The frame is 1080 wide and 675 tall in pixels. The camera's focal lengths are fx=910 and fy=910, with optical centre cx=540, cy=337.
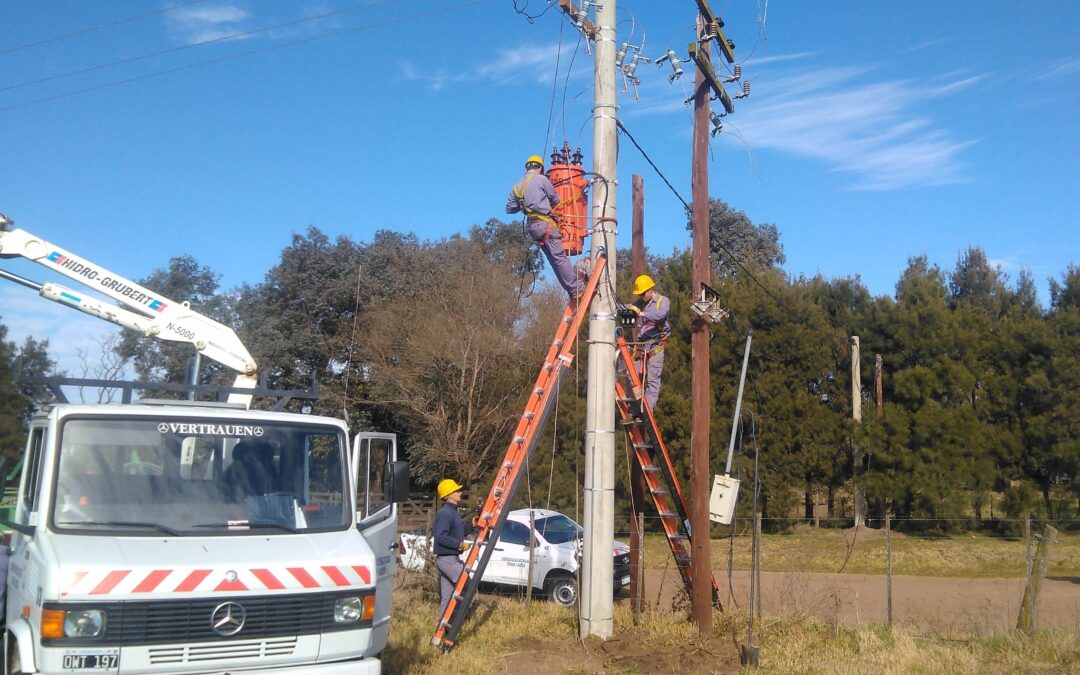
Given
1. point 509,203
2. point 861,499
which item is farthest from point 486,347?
point 509,203

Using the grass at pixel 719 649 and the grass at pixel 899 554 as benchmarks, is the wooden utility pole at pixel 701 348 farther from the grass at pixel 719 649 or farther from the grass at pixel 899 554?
the grass at pixel 899 554

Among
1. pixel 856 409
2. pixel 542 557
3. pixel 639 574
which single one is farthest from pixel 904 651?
pixel 856 409

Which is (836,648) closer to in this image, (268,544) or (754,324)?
(268,544)

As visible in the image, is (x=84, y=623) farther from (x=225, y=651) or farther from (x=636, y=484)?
(x=636, y=484)

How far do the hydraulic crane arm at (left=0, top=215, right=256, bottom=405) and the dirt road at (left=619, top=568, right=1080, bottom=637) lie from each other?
20.1 ft

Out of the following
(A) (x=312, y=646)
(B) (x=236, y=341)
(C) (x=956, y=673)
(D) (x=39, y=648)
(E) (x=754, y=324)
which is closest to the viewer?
(D) (x=39, y=648)

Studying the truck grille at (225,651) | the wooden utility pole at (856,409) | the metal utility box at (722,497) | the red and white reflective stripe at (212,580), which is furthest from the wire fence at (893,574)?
the truck grille at (225,651)

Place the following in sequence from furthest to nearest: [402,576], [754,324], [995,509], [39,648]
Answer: [754,324] < [995,509] < [402,576] < [39,648]

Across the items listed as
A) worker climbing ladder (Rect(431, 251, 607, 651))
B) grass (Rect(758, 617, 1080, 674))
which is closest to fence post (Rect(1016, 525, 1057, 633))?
grass (Rect(758, 617, 1080, 674))

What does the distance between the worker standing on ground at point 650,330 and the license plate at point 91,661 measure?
7381 millimetres

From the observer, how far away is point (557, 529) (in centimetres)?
1517

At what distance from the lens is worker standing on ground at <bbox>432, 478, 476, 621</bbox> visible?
33.8 feet

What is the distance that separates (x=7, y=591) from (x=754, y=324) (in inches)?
862

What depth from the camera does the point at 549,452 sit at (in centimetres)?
2439
